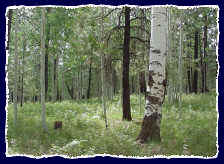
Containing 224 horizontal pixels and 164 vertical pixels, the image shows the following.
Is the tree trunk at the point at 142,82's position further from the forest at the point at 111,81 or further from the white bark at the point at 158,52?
the white bark at the point at 158,52

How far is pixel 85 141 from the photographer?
244 inches

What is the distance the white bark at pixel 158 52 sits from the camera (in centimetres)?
602

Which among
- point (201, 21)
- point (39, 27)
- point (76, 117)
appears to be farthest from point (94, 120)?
point (201, 21)

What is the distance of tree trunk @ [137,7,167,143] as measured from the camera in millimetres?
6023

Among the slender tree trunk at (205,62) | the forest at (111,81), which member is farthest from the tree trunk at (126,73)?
the slender tree trunk at (205,62)

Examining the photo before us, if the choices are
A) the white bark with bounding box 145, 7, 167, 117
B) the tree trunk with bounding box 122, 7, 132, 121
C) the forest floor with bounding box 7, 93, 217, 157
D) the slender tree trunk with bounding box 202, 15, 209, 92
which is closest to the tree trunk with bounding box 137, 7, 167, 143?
the white bark with bounding box 145, 7, 167, 117

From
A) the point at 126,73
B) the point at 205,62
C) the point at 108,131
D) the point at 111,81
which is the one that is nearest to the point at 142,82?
the point at 126,73

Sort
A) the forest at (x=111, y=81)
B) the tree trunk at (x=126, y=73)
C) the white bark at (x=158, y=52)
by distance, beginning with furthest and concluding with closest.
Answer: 1. the tree trunk at (x=126, y=73)
2. the forest at (x=111, y=81)
3. the white bark at (x=158, y=52)

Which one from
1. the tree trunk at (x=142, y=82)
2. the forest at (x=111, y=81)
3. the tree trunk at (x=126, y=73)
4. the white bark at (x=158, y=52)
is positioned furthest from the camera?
the tree trunk at (x=126, y=73)

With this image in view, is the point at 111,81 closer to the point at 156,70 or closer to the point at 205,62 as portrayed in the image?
the point at 156,70

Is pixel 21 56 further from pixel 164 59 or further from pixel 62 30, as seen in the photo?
pixel 164 59

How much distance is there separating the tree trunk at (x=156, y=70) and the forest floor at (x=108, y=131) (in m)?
0.21

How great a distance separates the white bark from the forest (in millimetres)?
18

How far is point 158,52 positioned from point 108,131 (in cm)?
173
